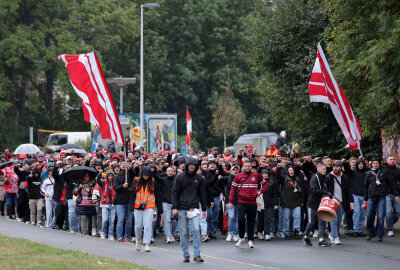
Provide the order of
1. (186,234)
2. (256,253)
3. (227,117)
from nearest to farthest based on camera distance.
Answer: (186,234), (256,253), (227,117)

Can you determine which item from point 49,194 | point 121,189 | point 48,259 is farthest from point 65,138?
point 48,259

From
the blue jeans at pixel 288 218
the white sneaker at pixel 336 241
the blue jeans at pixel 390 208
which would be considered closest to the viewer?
the white sneaker at pixel 336 241

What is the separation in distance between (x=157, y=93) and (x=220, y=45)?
6.46 m

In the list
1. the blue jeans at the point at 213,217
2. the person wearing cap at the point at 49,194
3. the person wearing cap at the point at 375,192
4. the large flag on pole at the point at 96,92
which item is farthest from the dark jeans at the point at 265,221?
the person wearing cap at the point at 49,194

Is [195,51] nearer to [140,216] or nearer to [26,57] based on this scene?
[26,57]

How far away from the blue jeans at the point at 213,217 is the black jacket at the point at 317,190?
3.26m

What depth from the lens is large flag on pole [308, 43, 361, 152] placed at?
17.7 m

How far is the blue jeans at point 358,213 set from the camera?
65.4 feet

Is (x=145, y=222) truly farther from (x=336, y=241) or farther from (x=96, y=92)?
(x=336, y=241)

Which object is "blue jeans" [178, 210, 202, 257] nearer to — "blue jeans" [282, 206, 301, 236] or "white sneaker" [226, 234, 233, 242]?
"white sneaker" [226, 234, 233, 242]

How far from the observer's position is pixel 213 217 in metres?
20.8

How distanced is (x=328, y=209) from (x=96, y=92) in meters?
5.36

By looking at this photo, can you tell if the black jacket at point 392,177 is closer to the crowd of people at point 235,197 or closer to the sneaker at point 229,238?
the crowd of people at point 235,197

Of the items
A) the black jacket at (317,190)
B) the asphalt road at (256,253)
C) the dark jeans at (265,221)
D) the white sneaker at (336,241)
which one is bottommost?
the asphalt road at (256,253)
